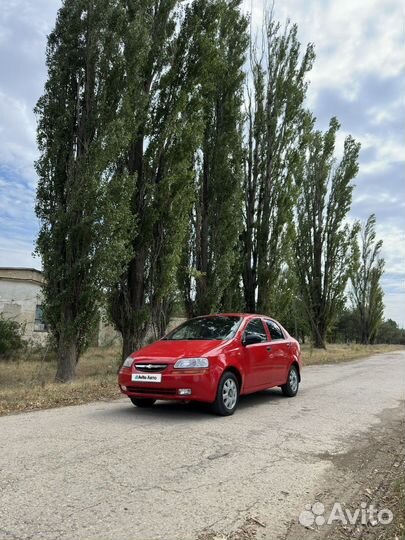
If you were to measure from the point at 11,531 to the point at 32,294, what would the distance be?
25.5m

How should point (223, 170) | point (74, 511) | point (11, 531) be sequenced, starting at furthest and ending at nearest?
point (223, 170) → point (74, 511) → point (11, 531)

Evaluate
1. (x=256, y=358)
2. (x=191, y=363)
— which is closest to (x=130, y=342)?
(x=256, y=358)

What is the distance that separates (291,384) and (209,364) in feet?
11.0

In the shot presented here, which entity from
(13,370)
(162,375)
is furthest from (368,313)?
(162,375)

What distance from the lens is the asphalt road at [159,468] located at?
139 inches

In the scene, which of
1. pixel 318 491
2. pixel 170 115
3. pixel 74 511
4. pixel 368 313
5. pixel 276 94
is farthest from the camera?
pixel 368 313

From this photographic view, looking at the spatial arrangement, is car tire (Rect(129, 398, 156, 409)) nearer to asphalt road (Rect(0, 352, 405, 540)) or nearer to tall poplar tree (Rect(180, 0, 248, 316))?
asphalt road (Rect(0, 352, 405, 540))

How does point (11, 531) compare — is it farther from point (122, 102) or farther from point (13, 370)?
point (13, 370)

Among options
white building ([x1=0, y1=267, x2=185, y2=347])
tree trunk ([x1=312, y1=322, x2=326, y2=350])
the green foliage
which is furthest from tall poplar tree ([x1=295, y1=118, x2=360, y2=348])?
the green foliage

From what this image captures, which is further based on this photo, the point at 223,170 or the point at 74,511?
the point at 223,170

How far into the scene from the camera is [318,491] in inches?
172

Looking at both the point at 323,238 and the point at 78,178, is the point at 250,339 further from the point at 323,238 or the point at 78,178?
the point at 323,238

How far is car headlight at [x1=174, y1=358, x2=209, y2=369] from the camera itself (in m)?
7.17

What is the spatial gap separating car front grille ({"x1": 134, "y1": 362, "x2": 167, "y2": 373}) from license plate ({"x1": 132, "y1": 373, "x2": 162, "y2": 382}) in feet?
0.24
